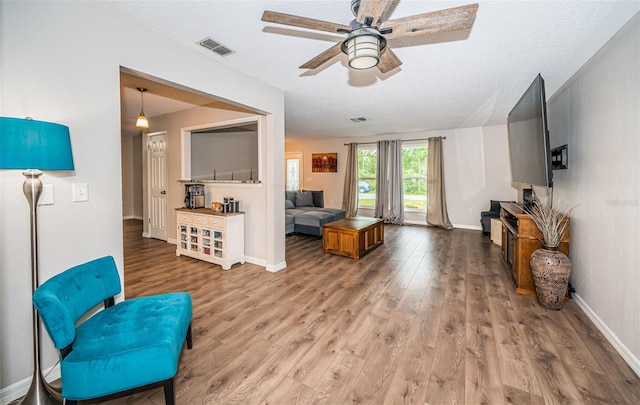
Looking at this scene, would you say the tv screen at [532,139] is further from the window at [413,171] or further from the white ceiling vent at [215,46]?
the window at [413,171]

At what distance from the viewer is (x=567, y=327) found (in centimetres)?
232

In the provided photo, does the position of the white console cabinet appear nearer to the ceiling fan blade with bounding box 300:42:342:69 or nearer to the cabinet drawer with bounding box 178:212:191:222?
the cabinet drawer with bounding box 178:212:191:222

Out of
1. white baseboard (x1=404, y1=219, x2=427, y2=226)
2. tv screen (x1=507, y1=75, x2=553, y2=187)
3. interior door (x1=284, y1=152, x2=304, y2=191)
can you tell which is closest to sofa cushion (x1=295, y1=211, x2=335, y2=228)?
white baseboard (x1=404, y1=219, x2=427, y2=226)

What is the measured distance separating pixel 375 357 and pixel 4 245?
238cm

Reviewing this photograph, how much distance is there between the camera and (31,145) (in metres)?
1.27

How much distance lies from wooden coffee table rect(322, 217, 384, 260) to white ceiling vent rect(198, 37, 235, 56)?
284cm

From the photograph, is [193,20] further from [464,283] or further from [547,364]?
[464,283]

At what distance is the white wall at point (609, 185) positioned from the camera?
1.89m

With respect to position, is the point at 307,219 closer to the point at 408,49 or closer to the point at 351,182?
the point at 351,182

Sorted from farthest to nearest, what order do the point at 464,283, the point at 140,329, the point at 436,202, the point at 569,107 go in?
the point at 436,202
the point at 464,283
the point at 569,107
the point at 140,329

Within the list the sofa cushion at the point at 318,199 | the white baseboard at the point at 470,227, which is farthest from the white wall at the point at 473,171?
the sofa cushion at the point at 318,199

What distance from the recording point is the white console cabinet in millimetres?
3846

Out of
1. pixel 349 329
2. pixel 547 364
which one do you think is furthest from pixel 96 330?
pixel 547 364

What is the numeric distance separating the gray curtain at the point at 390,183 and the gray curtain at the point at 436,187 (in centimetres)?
73
